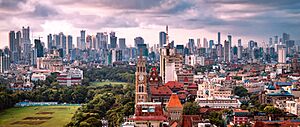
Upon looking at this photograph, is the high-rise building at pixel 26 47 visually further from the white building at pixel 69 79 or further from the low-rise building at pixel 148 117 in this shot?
the low-rise building at pixel 148 117

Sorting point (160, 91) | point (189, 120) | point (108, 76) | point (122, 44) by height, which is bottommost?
point (189, 120)

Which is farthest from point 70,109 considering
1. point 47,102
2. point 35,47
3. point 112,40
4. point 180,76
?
point 112,40

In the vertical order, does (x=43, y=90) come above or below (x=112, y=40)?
below

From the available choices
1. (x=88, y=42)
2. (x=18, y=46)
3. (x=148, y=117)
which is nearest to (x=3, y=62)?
(x=18, y=46)

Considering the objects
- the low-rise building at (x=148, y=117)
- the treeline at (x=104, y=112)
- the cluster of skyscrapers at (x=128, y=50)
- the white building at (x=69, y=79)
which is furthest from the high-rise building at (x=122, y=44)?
the low-rise building at (x=148, y=117)

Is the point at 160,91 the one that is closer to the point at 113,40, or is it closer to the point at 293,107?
the point at 293,107

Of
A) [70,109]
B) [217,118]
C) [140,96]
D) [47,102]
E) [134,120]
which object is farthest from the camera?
[47,102]

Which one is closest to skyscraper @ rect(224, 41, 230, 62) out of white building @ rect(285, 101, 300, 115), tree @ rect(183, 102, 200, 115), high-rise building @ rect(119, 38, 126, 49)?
high-rise building @ rect(119, 38, 126, 49)

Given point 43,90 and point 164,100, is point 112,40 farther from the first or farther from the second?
point 164,100
